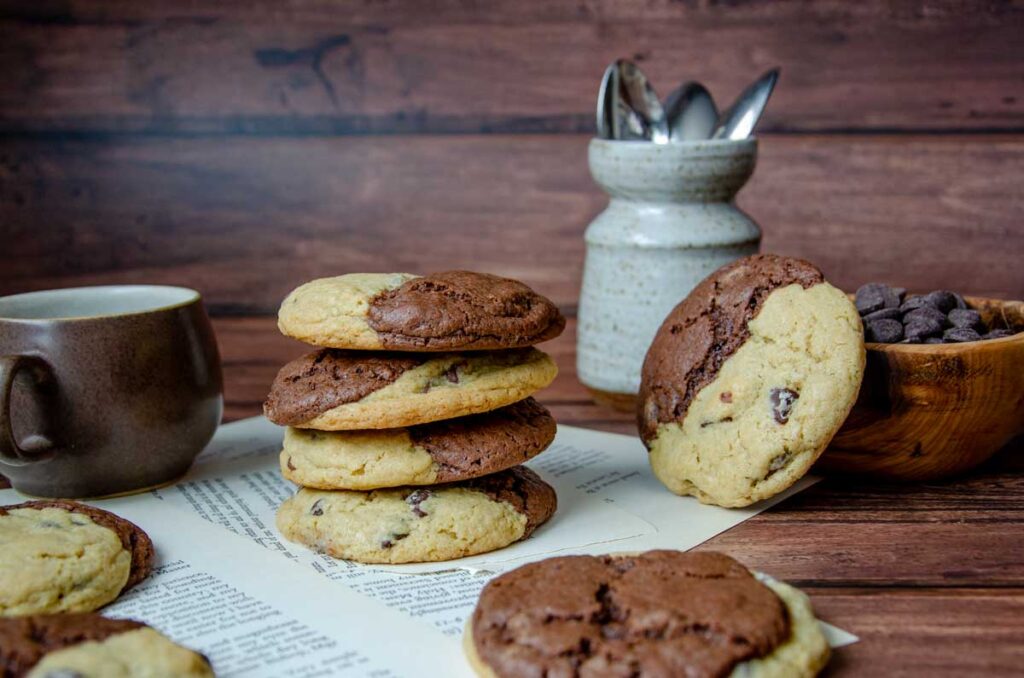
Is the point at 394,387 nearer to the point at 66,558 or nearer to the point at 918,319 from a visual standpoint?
the point at 66,558

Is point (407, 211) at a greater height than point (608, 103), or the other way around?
point (608, 103)

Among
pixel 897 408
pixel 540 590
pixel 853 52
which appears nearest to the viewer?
pixel 540 590

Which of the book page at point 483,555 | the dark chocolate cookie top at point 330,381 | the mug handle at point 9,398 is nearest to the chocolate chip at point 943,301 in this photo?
the book page at point 483,555

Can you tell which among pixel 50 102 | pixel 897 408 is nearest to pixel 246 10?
pixel 50 102

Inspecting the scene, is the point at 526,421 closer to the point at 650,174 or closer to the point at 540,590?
the point at 540,590

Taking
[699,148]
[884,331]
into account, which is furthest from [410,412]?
[699,148]

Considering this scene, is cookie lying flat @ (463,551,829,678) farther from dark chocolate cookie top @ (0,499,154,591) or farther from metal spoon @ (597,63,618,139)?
metal spoon @ (597,63,618,139)
